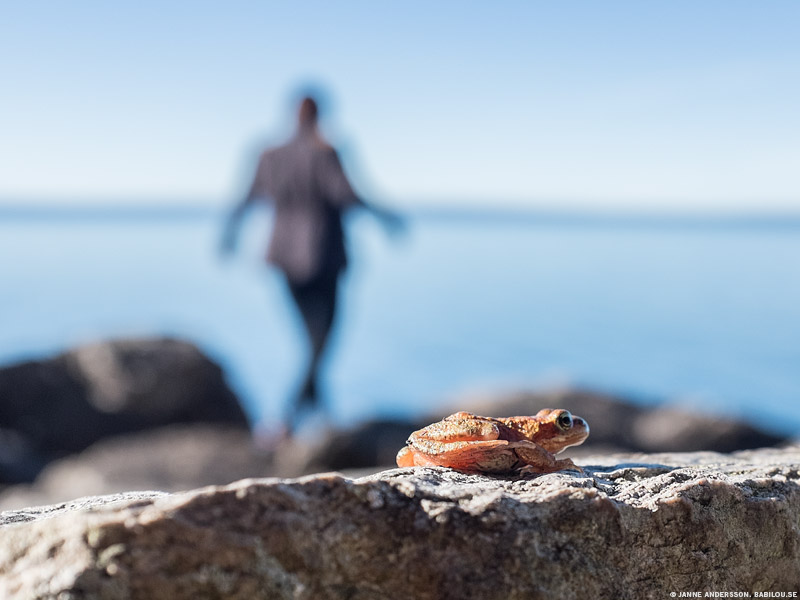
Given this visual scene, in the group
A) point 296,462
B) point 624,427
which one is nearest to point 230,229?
point 296,462

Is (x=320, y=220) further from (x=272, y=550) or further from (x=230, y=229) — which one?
(x=272, y=550)

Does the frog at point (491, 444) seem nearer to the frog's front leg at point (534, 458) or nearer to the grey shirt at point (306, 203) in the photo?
the frog's front leg at point (534, 458)

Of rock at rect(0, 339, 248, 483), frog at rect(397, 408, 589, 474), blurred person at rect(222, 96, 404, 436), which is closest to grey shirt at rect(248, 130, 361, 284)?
blurred person at rect(222, 96, 404, 436)

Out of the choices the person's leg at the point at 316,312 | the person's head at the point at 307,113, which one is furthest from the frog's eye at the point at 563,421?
the person's head at the point at 307,113

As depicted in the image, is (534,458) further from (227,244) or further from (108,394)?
(108,394)

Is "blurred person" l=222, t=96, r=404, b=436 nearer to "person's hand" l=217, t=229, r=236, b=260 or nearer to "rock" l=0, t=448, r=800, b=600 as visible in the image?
"person's hand" l=217, t=229, r=236, b=260

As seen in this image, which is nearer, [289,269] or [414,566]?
[414,566]

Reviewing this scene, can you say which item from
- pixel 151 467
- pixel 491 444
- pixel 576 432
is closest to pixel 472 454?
pixel 491 444
